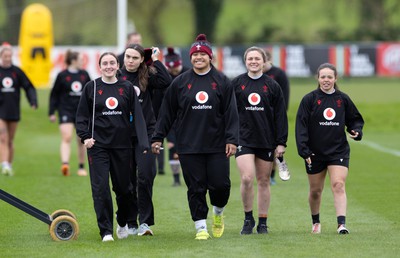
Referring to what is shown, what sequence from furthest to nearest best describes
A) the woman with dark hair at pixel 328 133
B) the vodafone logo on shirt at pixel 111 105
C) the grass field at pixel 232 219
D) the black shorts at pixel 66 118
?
the black shorts at pixel 66 118 → the woman with dark hair at pixel 328 133 → the vodafone logo on shirt at pixel 111 105 → the grass field at pixel 232 219

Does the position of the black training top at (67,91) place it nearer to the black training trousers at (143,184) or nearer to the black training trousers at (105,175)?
the black training trousers at (143,184)

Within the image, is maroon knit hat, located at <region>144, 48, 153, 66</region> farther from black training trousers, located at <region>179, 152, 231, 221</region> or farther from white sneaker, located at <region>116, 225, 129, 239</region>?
white sneaker, located at <region>116, 225, 129, 239</region>

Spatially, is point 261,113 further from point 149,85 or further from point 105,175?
point 105,175

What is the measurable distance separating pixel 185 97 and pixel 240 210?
3640mm

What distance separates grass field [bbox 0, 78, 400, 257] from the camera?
10555 mm

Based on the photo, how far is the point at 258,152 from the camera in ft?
40.0

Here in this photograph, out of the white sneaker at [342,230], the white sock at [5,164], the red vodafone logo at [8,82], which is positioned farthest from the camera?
the white sock at [5,164]

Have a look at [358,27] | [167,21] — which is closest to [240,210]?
[358,27]

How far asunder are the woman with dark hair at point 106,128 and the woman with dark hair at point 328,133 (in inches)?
73.2

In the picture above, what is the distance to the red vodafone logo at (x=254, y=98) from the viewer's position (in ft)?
39.7

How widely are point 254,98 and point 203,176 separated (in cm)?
124

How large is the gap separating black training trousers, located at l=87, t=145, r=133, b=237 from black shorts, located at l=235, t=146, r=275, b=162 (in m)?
1.33

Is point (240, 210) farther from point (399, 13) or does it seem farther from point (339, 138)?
point (399, 13)

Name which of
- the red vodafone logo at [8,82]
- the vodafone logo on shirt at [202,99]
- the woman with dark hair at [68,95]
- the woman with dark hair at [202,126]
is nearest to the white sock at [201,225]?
the woman with dark hair at [202,126]
